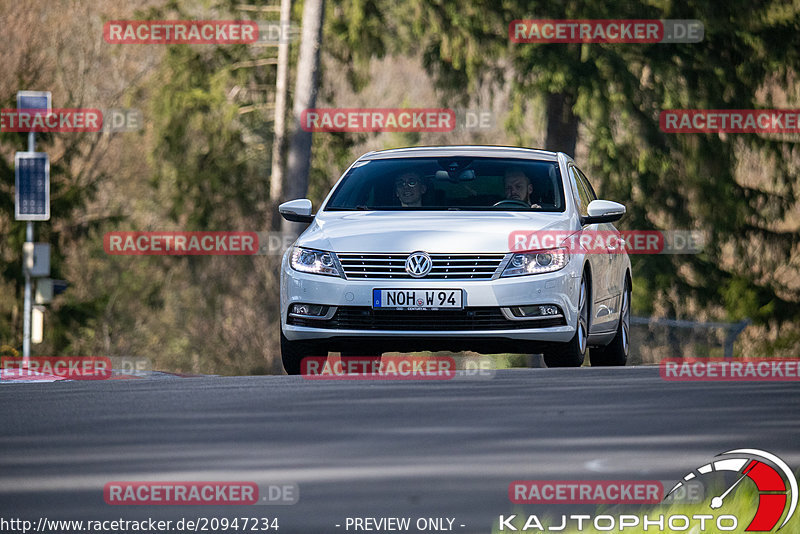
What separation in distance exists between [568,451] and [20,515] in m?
2.76

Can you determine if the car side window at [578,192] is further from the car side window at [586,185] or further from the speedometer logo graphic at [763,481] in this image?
the speedometer logo graphic at [763,481]

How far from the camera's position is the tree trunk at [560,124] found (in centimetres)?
3088

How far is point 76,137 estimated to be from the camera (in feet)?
145

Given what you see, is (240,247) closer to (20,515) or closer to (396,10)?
(396,10)

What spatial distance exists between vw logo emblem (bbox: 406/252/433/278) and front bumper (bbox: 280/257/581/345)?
6cm

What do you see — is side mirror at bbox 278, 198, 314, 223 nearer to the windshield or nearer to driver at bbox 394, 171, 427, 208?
the windshield

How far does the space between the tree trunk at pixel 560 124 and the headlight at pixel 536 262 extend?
1868cm

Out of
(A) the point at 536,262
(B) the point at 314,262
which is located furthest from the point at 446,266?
(B) the point at 314,262

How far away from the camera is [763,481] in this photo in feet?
21.3

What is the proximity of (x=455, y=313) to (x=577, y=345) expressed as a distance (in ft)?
3.80

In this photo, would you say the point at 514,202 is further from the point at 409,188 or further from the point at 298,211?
the point at 298,211

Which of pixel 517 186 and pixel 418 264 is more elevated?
pixel 517 186

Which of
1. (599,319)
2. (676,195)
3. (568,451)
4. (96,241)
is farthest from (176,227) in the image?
(568,451)

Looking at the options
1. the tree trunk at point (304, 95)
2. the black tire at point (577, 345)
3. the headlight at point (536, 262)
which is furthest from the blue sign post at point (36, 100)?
the headlight at point (536, 262)
